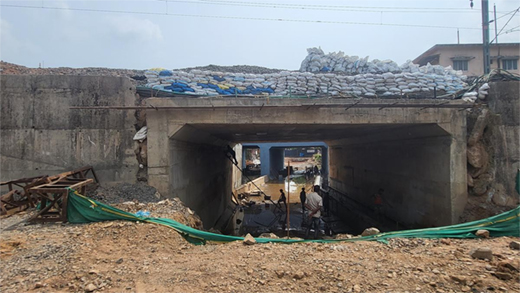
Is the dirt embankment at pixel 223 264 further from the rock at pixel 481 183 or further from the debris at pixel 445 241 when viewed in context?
the rock at pixel 481 183

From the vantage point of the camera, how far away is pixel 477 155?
27.9ft

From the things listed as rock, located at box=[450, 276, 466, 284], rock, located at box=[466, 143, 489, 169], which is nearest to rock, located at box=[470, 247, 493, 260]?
rock, located at box=[450, 276, 466, 284]

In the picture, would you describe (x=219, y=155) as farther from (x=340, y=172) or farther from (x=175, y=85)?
(x=340, y=172)

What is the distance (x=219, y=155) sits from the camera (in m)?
15.5

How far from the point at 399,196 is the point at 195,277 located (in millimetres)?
10199

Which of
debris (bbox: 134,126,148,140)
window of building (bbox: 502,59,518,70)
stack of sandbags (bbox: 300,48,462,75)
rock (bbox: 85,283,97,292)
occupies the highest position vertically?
window of building (bbox: 502,59,518,70)

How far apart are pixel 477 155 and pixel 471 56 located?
22.6 m

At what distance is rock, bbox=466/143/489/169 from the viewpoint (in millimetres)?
8477

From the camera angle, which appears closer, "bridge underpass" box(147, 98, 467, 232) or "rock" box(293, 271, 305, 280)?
"rock" box(293, 271, 305, 280)

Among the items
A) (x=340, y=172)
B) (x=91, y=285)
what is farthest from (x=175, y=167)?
(x=340, y=172)

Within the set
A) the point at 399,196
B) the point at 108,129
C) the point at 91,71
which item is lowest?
the point at 399,196

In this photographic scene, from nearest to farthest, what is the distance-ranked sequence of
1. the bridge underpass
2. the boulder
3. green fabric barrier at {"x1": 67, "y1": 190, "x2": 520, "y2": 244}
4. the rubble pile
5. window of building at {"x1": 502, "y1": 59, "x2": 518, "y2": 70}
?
green fabric barrier at {"x1": 67, "y1": 190, "x2": 520, "y2": 244}
the rubble pile
the bridge underpass
the boulder
window of building at {"x1": 502, "y1": 59, "x2": 518, "y2": 70}

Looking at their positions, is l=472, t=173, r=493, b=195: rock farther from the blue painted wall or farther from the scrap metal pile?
the blue painted wall

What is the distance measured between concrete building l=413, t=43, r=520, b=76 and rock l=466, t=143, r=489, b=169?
20.1 metres
